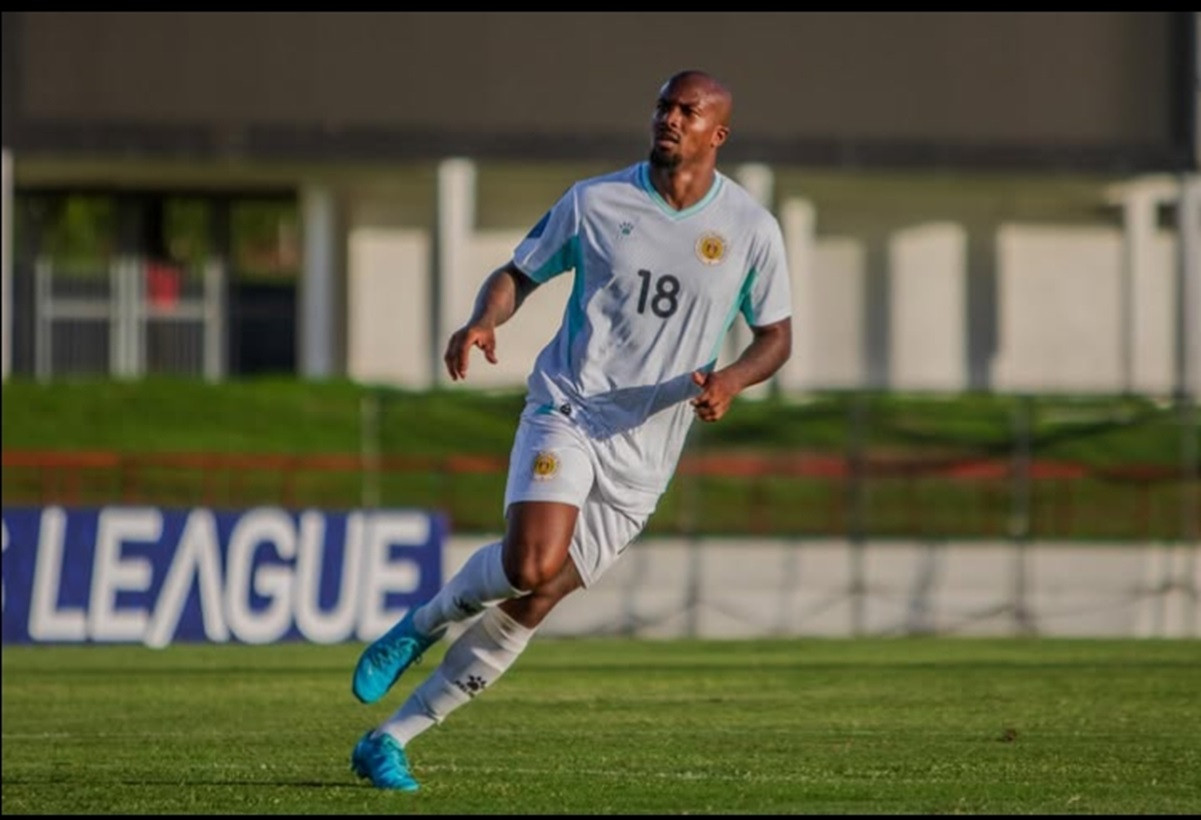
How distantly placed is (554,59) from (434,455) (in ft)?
32.4

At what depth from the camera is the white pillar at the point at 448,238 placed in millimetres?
38812

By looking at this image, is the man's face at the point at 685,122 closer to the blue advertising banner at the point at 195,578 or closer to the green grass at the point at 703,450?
the blue advertising banner at the point at 195,578

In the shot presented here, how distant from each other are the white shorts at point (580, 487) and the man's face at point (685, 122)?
1.00m

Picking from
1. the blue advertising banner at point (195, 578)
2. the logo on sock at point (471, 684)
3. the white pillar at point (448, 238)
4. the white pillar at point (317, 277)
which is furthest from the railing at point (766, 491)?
the logo on sock at point (471, 684)

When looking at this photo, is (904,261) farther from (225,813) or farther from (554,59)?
(225,813)

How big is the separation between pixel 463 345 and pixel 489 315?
32 cm

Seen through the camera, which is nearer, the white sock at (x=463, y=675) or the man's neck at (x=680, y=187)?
the white sock at (x=463, y=675)

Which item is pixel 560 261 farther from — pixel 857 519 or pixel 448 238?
pixel 448 238

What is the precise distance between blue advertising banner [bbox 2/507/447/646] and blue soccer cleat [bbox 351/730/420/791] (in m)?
13.5

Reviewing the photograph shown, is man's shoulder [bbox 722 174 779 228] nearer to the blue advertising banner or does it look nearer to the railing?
the blue advertising banner

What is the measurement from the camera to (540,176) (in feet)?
132

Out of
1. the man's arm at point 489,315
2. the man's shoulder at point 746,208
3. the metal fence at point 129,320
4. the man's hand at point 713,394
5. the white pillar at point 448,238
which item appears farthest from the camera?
the metal fence at point 129,320

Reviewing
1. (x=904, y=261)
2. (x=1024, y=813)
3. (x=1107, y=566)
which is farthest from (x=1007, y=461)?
(x=1024, y=813)

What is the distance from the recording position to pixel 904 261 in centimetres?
4481
